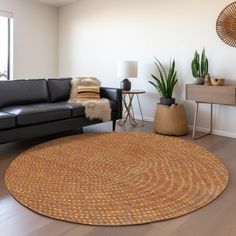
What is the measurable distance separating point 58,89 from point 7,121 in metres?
1.31

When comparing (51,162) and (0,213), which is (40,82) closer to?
(51,162)

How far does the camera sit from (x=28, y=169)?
2.64 meters

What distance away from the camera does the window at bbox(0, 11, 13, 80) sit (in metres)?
5.47

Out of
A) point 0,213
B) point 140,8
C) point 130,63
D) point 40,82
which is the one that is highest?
point 140,8

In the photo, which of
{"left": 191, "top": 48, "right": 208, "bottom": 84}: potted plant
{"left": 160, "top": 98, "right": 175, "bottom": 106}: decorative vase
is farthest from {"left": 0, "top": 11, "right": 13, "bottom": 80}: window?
{"left": 191, "top": 48, "right": 208, "bottom": 84}: potted plant

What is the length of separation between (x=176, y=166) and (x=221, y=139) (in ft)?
4.81

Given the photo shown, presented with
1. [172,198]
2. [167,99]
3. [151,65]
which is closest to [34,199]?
[172,198]

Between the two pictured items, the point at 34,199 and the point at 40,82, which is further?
the point at 40,82

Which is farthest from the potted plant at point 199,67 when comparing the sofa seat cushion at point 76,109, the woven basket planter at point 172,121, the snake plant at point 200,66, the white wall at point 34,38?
the white wall at point 34,38

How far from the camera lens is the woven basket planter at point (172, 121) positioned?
4.13m

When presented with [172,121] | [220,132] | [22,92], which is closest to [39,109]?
[22,92]

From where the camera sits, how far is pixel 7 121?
3027 mm

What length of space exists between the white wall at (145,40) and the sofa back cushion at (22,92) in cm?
173

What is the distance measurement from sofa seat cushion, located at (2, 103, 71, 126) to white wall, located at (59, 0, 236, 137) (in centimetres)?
191
